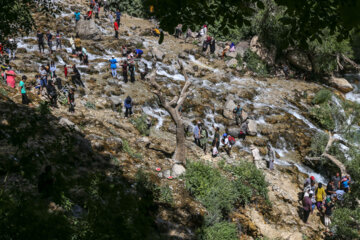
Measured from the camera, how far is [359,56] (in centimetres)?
3231

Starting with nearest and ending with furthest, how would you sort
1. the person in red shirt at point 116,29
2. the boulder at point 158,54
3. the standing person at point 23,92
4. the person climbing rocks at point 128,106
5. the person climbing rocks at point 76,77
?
the standing person at point 23,92, the person climbing rocks at point 128,106, the person climbing rocks at point 76,77, the boulder at point 158,54, the person in red shirt at point 116,29

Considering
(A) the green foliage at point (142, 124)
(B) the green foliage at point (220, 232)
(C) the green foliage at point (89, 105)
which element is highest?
(B) the green foliage at point (220, 232)

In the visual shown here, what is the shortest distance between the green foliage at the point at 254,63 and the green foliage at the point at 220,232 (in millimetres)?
21036

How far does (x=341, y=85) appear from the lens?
2777cm

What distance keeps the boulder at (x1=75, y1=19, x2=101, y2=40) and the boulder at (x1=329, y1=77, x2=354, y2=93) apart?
23109mm

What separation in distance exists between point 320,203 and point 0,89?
16211mm

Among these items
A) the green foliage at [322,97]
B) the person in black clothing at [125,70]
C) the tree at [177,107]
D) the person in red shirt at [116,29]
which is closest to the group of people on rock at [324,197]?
the tree at [177,107]

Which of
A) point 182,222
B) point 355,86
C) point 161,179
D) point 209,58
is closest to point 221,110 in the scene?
point 209,58

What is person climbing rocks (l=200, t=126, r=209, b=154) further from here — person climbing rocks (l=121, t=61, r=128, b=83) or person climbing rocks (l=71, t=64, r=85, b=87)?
person climbing rocks (l=71, t=64, r=85, b=87)

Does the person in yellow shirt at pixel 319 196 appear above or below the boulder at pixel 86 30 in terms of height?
below

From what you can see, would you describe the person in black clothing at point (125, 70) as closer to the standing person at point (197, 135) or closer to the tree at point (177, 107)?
the standing person at point (197, 135)

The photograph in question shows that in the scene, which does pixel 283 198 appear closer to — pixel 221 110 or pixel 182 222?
pixel 182 222

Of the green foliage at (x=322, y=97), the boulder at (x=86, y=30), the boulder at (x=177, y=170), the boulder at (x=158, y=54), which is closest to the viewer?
the boulder at (x=177, y=170)

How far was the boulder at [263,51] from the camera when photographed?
2934 centimetres
